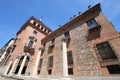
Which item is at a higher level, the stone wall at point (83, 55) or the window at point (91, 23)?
the window at point (91, 23)

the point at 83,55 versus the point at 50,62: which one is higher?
the point at 50,62

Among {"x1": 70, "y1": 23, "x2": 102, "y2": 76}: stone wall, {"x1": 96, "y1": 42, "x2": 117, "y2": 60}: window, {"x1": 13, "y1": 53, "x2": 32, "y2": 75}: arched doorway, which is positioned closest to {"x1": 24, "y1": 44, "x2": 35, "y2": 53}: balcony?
{"x1": 13, "y1": 53, "x2": 32, "y2": 75}: arched doorway

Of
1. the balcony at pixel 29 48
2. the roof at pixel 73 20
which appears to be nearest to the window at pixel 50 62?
the roof at pixel 73 20

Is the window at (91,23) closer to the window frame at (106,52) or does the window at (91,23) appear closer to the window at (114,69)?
the window frame at (106,52)

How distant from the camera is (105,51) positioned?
8031 mm

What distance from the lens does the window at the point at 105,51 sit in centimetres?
751

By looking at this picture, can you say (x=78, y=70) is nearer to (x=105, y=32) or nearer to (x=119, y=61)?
(x=119, y=61)

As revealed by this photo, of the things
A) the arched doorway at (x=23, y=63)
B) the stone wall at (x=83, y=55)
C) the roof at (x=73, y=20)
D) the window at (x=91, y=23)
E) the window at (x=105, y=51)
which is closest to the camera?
the window at (x=105, y=51)

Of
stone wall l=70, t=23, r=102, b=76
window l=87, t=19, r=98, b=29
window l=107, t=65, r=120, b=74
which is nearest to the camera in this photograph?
window l=107, t=65, r=120, b=74

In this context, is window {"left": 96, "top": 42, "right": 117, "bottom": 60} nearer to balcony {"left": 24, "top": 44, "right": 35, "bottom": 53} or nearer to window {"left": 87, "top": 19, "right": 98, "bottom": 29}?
window {"left": 87, "top": 19, "right": 98, "bottom": 29}

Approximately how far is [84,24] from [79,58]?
4.80 m

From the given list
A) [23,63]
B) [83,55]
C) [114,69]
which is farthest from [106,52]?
[23,63]

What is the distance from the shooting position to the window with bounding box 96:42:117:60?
7.51 metres

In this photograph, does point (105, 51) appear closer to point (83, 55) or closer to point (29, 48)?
point (83, 55)
